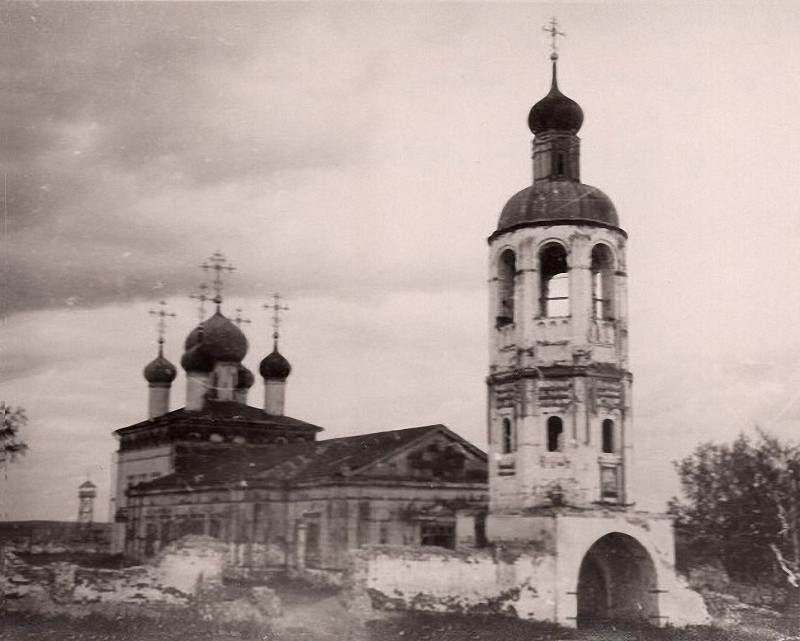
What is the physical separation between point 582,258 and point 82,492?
38.7 ft

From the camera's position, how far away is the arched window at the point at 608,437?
21.8 m

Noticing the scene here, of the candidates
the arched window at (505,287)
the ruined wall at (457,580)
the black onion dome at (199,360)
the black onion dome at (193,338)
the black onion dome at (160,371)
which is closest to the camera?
the ruined wall at (457,580)

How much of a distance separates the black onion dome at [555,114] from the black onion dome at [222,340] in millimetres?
12923

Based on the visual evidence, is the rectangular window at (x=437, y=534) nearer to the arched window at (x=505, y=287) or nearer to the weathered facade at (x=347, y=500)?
the weathered facade at (x=347, y=500)

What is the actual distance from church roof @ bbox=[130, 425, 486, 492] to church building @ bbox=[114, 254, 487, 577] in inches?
1.5

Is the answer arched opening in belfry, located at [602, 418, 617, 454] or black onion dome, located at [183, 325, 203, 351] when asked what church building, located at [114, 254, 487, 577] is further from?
arched opening in belfry, located at [602, 418, 617, 454]

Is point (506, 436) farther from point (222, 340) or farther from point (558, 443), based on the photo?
point (222, 340)

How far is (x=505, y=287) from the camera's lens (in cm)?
2250

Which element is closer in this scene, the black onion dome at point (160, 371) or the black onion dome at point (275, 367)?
the black onion dome at point (275, 367)

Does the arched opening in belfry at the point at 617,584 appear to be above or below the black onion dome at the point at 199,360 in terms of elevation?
below

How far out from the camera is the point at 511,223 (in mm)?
22188

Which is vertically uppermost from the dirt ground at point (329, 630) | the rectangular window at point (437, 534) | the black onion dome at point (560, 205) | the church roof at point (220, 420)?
the black onion dome at point (560, 205)

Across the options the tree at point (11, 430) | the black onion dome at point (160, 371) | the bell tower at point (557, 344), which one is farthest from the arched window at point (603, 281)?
the black onion dome at point (160, 371)

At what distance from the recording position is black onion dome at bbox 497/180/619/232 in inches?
861
